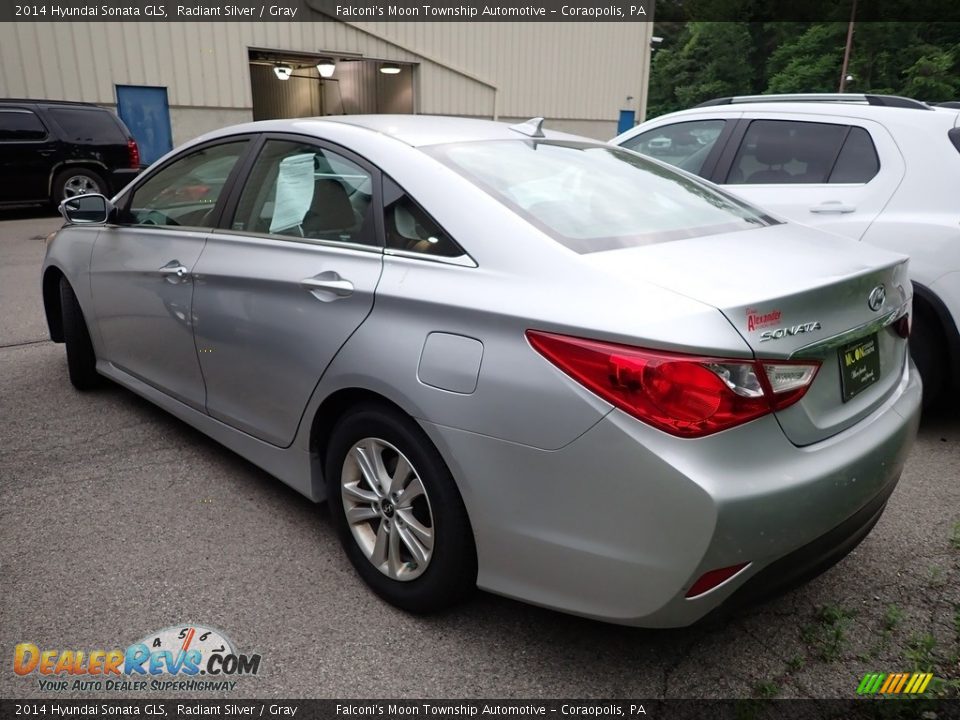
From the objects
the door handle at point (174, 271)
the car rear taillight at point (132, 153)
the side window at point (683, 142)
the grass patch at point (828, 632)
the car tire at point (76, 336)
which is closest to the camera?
the grass patch at point (828, 632)

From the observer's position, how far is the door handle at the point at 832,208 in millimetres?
4051

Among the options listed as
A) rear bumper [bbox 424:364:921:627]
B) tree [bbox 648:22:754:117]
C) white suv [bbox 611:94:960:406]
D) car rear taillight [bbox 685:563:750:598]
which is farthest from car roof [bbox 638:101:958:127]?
tree [bbox 648:22:754:117]

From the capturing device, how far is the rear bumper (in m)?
1.74

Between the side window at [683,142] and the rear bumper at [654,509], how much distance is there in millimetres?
3210

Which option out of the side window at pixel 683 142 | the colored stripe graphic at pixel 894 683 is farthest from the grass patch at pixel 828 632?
the side window at pixel 683 142

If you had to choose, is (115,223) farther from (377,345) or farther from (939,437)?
(939,437)

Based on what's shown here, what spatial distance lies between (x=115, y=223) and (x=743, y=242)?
311 centimetres

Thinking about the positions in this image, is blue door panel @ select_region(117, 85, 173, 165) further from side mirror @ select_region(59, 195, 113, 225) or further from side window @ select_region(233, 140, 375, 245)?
side window @ select_region(233, 140, 375, 245)

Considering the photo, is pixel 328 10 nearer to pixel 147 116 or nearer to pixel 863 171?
pixel 147 116

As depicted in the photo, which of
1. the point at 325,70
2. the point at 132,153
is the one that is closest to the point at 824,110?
the point at 132,153

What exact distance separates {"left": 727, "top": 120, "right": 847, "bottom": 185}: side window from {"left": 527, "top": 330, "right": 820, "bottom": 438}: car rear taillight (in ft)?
10.00

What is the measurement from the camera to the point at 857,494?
200cm

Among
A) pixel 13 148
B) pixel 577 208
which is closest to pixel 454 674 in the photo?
pixel 577 208

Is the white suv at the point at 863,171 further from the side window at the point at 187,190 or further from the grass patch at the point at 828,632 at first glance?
the side window at the point at 187,190
